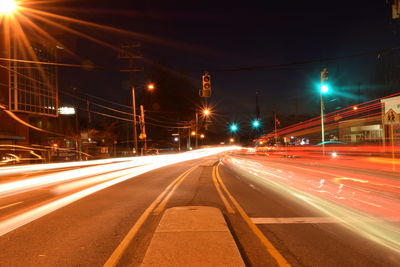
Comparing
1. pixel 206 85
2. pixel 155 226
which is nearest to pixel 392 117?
pixel 206 85

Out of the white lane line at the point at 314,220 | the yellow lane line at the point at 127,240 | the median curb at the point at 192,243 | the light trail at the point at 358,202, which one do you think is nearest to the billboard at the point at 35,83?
the light trail at the point at 358,202

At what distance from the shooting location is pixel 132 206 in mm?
9844

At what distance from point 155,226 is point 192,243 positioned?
1698 millimetres

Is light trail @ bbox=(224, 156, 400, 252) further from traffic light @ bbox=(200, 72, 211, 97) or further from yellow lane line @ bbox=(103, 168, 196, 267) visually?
traffic light @ bbox=(200, 72, 211, 97)

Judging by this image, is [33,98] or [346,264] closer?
[346,264]

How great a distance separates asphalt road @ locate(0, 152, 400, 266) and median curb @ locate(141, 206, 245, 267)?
22 centimetres

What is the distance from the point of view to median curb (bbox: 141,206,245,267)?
5055mm

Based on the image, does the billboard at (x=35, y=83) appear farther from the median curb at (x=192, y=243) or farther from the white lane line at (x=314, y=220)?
the white lane line at (x=314, y=220)

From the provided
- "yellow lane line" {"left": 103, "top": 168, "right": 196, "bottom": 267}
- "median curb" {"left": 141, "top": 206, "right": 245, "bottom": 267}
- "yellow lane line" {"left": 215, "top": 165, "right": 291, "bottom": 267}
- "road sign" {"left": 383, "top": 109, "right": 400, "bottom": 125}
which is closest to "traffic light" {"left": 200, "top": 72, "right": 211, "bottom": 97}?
"yellow lane line" {"left": 103, "top": 168, "right": 196, "bottom": 267}

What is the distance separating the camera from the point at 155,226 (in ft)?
24.3

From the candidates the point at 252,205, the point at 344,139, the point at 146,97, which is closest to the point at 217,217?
the point at 252,205

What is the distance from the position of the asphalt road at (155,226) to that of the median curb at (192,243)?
22 cm

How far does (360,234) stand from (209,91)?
11.7m

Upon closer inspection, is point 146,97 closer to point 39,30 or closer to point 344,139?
point 39,30
